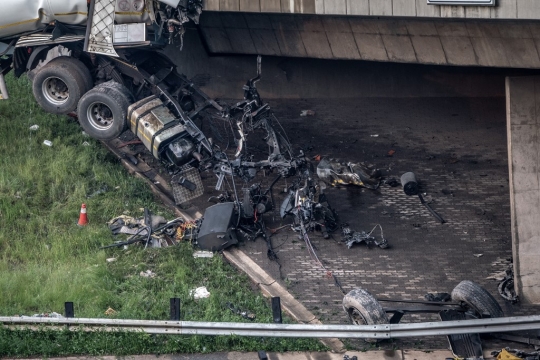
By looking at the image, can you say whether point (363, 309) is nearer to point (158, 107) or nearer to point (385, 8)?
point (385, 8)

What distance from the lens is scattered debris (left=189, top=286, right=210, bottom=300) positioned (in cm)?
1268

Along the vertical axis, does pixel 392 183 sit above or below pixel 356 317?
above

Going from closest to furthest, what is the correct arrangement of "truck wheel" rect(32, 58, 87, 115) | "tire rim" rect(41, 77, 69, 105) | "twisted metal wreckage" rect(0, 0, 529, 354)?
1. "twisted metal wreckage" rect(0, 0, 529, 354)
2. "truck wheel" rect(32, 58, 87, 115)
3. "tire rim" rect(41, 77, 69, 105)

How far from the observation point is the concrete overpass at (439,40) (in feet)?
42.7

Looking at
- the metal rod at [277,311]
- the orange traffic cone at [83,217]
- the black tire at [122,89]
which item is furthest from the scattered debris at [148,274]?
the black tire at [122,89]

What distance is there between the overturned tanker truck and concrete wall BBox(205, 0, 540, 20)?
3.06 feet

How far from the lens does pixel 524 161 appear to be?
43.3 ft

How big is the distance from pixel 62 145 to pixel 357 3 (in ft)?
21.8

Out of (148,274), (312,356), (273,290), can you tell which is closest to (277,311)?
(312,356)

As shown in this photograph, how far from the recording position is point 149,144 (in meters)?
15.7

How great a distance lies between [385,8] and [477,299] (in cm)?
506

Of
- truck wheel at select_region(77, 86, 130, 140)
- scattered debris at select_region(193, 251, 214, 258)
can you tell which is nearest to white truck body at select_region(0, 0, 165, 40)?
truck wheel at select_region(77, 86, 130, 140)

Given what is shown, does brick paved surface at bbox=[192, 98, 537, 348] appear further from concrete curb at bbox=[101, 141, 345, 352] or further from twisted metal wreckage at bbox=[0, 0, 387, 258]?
twisted metal wreckage at bbox=[0, 0, 387, 258]

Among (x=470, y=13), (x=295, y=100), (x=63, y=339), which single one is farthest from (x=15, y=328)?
(x=295, y=100)
